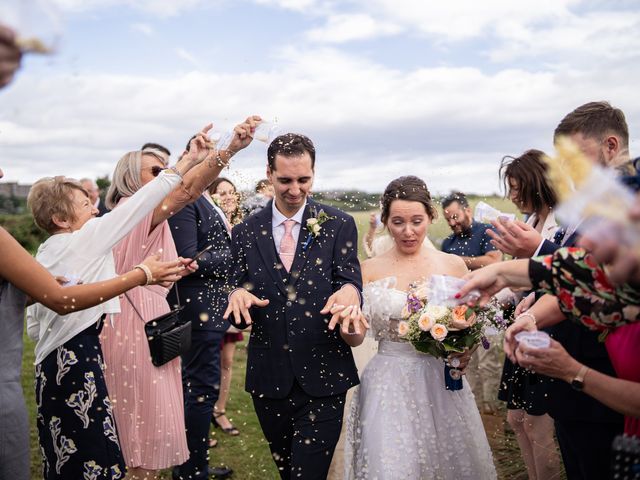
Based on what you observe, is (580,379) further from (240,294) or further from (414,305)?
(240,294)

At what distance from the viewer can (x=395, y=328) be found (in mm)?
4727

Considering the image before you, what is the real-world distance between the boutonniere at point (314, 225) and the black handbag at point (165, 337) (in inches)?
45.5

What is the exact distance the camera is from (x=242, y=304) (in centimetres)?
383

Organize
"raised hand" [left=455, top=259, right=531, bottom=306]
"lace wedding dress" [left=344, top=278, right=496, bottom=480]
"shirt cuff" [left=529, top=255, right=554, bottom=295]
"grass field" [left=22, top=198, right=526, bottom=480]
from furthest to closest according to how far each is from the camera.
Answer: "grass field" [left=22, top=198, right=526, bottom=480], "lace wedding dress" [left=344, top=278, right=496, bottom=480], "raised hand" [left=455, top=259, right=531, bottom=306], "shirt cuff" [left=529, top=255, right=554, bottom=295]

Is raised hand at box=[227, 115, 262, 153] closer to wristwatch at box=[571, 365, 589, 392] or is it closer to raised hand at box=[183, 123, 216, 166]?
raised hand at box=[183, 123, 216, 166]

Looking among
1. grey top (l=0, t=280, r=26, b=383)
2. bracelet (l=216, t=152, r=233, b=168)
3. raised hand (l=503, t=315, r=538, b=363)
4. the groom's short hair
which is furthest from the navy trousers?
raised hand (l=503, t=315, r=538, b=363)

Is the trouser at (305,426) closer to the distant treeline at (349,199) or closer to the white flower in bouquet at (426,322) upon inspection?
the white flower in bouquet at (426,322)

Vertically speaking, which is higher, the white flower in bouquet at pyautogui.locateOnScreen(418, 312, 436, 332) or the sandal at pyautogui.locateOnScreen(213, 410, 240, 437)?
the white flower in bouquet at pyautogui.locateOnScreen(418, 312, 436, 332)

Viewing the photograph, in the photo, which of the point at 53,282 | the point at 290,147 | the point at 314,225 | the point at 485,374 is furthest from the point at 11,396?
the point at 485,374

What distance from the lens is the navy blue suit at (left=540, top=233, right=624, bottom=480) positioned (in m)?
3.06

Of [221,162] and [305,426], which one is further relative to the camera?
[221,162]

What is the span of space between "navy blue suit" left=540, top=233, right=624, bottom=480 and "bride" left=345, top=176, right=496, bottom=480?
3.51 ft

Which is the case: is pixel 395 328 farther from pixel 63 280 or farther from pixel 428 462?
pixel 63 280

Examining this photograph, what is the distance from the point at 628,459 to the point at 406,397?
7.90ft
